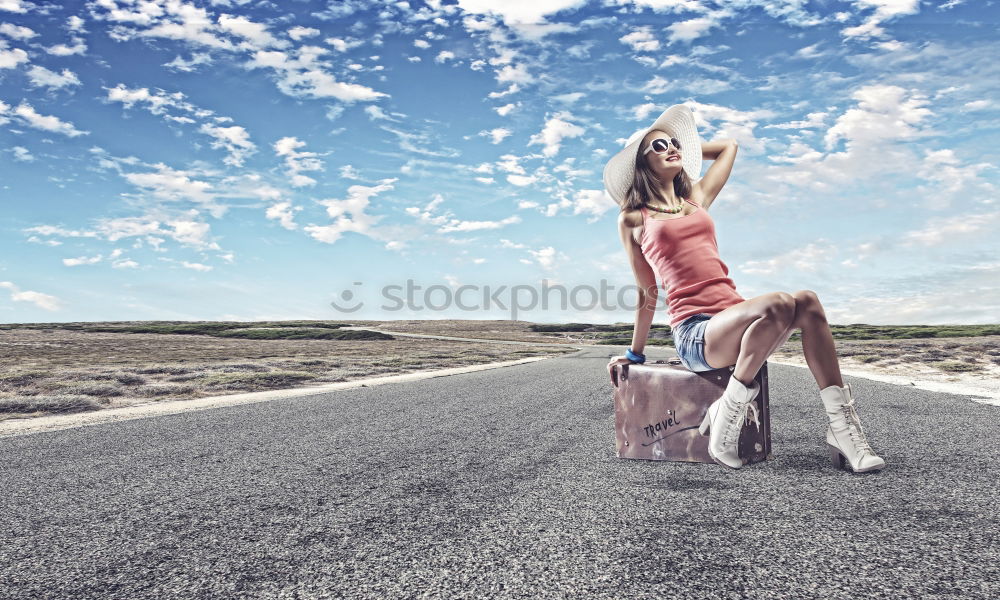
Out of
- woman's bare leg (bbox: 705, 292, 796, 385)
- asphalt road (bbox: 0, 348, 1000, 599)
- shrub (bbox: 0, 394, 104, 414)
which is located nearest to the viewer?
asphalt road (bbox: 0, 348, 1000, 599)

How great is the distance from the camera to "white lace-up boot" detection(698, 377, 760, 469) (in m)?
3.09

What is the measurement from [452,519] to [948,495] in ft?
8.61

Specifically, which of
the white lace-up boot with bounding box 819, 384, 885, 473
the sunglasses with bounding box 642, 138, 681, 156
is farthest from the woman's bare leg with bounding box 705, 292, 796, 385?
the sunglasses with bounding box 642, 138, 681, 156

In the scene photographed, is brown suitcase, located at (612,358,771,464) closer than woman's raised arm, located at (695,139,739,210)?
Yes

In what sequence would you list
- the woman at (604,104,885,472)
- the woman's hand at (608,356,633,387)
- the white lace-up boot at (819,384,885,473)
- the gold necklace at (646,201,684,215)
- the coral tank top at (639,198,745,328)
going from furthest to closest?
the woman's hand at (608,356,633,387) → the gold necklace at (646,201,684,215) → the coral tank top at (639,198,745,328) → the white lace-up boot at (819,384,885,473) → the woman at (604,104,885,472)

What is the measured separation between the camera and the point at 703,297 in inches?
131

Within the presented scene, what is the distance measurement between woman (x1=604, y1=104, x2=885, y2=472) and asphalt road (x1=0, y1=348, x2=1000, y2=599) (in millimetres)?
372

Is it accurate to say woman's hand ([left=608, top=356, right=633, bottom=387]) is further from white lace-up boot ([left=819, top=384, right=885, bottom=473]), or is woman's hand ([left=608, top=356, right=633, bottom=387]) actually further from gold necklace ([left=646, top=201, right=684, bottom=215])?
white lace-up boot ([left=819, top=384, right=885, bottom=473])

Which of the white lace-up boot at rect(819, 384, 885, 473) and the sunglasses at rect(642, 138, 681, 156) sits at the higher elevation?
the sunglasses at rect(642, 138, 681, 156)

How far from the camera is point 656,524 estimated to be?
2604mm

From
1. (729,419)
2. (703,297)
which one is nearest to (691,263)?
(703,297)

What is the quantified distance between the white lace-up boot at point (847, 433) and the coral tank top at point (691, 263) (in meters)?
0.76

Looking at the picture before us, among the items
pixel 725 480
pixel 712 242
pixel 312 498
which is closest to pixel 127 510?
pixel 312 498

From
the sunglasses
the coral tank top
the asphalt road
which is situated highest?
the sunglasses
